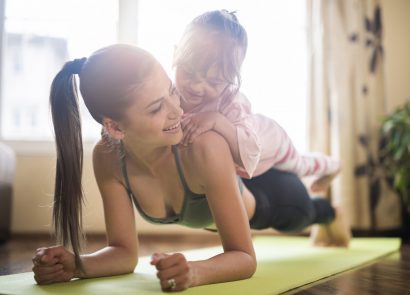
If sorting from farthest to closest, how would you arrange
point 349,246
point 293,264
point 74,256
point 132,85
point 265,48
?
1. point 265,48
2. point 349,246
3. point 293,264
4. point 74,256
5. point 132,85

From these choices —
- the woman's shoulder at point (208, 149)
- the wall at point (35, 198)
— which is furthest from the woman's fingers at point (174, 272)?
the wall at point (35, 198)

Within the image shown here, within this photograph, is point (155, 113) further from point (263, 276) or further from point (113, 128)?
point (263, 276)

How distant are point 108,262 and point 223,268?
32 cm

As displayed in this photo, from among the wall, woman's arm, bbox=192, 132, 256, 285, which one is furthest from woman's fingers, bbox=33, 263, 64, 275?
the wall

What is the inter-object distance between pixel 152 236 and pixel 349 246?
4.18ft

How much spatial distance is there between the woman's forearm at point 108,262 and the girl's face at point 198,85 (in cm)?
40

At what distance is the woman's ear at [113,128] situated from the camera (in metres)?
1.05

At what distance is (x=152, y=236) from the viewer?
9.98 feet

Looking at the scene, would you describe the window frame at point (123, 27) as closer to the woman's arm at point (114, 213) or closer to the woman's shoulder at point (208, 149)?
the woman's arm at point (114, 213)

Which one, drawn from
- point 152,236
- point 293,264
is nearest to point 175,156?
point 293,264

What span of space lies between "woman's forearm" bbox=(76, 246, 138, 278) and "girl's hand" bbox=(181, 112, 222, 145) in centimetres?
34

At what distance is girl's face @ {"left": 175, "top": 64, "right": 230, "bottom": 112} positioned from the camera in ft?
4.08

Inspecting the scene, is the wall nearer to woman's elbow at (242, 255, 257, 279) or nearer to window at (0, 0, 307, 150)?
window at (0, 0, 307, 150)

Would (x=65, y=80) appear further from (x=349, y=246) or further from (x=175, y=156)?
(x=349, y=246)
